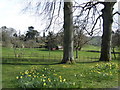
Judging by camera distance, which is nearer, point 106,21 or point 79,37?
point 106,21

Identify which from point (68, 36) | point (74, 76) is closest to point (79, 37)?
point (68, 36)

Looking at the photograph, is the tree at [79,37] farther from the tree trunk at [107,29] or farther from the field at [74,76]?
the field at [74,76]

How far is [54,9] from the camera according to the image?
12148 mm

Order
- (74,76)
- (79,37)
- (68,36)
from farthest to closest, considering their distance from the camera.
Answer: (79,37)
(68,36)
(74,76)

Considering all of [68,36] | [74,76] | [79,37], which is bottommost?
[74,76]

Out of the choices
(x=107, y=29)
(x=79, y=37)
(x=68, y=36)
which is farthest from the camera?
(x=79, y=37)

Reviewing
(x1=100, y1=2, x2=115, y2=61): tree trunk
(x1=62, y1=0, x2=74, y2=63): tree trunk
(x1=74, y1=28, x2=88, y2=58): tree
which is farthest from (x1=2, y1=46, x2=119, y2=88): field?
(x1=74, y1=28, x2=88, y2=58): tree

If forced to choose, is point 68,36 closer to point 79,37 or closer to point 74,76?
point 74,76

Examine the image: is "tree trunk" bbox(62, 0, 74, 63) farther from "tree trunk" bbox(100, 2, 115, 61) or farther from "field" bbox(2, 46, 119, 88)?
"tree trunk" bbox(100, 2, 115, 61)

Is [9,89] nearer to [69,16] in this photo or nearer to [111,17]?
[69,16]

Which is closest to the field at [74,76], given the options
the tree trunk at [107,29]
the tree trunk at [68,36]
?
the tree trunk at [68,36]

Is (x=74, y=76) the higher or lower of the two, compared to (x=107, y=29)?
lower

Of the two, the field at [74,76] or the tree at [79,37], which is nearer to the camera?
the field at [74,76]

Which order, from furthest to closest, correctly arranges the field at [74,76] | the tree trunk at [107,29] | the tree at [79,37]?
the tree at [79,37] < the tree trunk at [107,29] < the field at [74,76]
